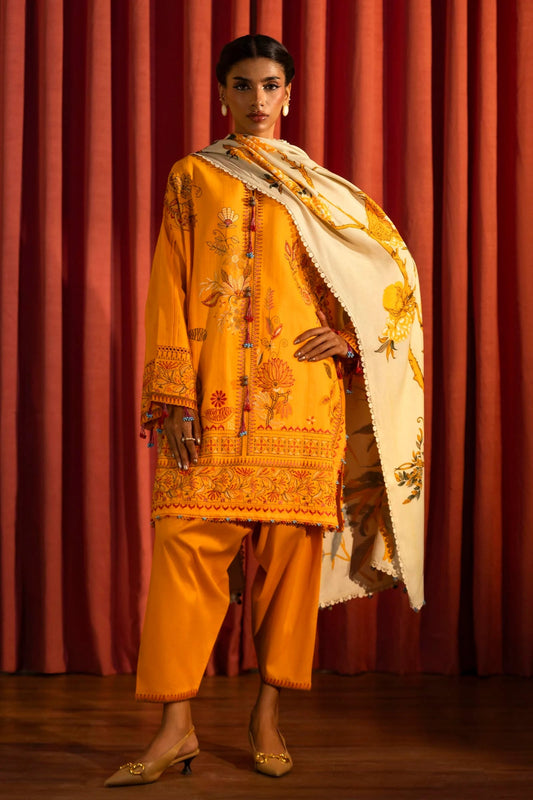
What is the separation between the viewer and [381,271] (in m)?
1.97

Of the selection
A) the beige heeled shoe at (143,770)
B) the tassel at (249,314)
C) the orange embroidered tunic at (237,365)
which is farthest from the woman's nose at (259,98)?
the beige heeled shoe at (143,770)

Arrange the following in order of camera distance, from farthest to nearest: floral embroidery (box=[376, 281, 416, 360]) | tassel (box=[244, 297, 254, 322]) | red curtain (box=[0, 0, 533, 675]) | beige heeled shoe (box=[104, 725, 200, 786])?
red curtain (box=[0, 0, 533, 675])
floral embroidery (box=[376, 281, 416, 360])
tassel (box=[244, 297, 254, 322])
beige heeled shoe (box=[104, 725, 200, 786])

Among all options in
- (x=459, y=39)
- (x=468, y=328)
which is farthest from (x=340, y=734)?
(x=459, y=39)

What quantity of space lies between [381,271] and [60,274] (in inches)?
41.5

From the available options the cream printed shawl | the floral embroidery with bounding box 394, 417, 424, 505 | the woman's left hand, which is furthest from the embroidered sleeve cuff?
the floral embroidery with bounding box 394, 417, 424, 505

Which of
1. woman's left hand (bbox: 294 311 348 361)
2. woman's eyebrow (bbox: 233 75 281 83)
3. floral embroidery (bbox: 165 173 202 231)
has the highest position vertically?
woman's eyebrow (bbox: 233 75 281 83)

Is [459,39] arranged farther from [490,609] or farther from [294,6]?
[490,609]

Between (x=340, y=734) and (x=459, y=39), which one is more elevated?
(x=459, y=39)

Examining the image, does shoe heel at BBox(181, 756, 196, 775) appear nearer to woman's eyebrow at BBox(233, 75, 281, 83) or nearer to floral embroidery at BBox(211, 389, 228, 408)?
floral embroidery at BBox(211, 389, 228, 408)

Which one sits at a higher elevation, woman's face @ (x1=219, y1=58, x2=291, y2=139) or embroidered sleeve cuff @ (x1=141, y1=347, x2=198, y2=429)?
woman's face @ (x1=219, y1=58, x2=291, y2=139)

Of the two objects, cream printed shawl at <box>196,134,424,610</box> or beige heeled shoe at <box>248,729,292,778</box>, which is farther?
cream printed shawl at <box>196,134,424,610</box>

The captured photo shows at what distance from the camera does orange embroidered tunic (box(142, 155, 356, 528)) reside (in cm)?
181

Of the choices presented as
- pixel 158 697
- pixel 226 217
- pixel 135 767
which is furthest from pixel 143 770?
pixel 226 217

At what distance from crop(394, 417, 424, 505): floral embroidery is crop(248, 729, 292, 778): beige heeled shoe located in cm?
57
